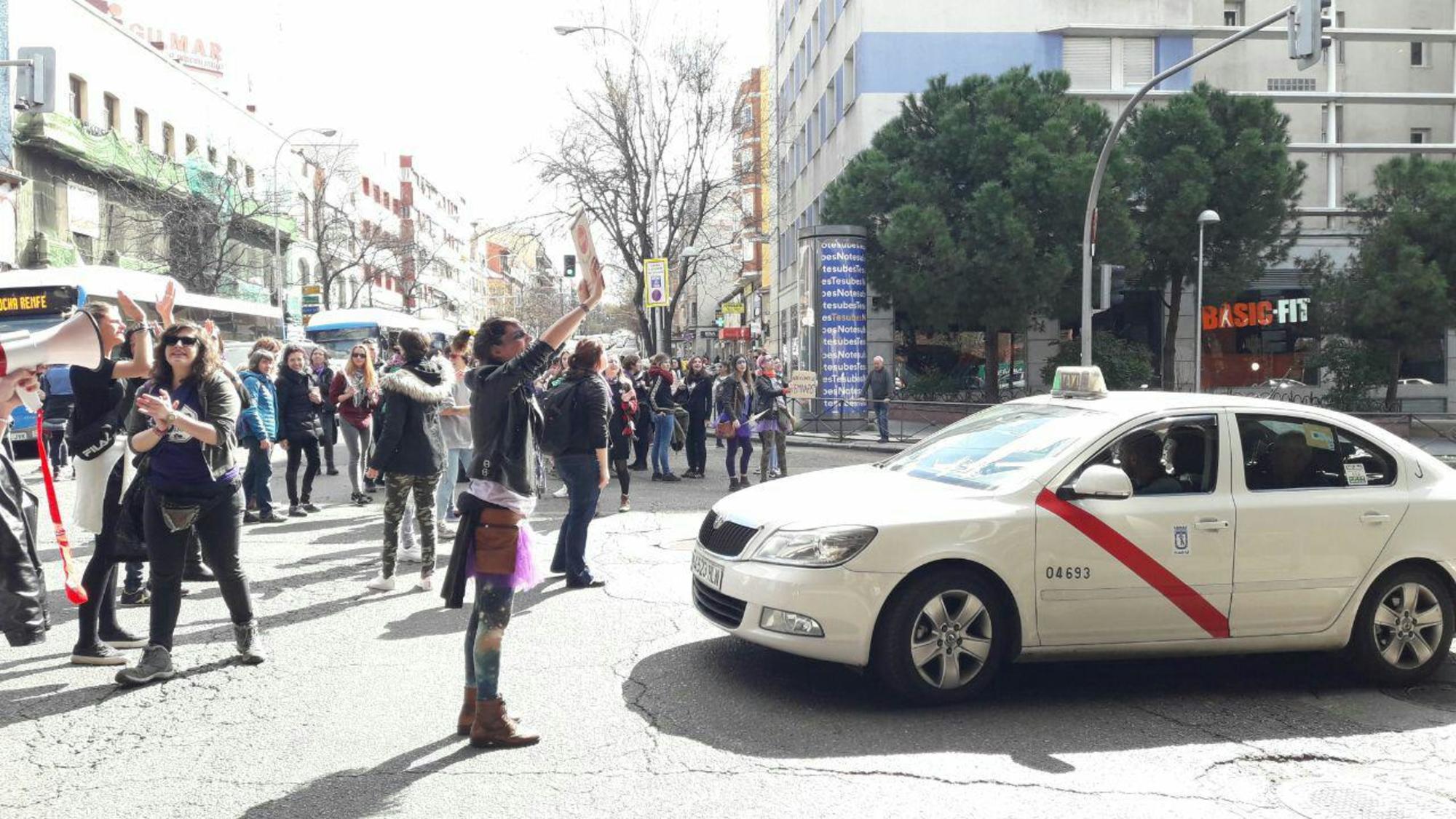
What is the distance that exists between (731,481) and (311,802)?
442 inches

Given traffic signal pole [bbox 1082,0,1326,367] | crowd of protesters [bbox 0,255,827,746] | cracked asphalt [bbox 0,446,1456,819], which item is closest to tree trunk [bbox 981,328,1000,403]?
traffic signal pole [bbox 1082,0,1326,367]

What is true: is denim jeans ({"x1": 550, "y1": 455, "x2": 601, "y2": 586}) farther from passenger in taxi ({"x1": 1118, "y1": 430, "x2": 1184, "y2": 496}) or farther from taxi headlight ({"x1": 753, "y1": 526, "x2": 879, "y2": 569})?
passenger in taxi ({"x1": 1118, "y1": 430, "x2": 1184, "y2": 496})

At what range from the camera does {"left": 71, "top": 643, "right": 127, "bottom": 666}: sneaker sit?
6094mm

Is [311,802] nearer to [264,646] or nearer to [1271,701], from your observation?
[264,646]

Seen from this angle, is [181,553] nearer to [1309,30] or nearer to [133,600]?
[133,600]

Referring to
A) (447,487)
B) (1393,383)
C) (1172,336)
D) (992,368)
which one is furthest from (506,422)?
(1393,383)

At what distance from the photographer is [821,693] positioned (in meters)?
5.63

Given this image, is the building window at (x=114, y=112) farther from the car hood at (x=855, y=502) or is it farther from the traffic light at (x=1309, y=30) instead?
the car hood at (x=855, y=502)

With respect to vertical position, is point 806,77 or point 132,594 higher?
point 806,77

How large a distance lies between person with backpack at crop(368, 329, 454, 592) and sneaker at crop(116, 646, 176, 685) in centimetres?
233

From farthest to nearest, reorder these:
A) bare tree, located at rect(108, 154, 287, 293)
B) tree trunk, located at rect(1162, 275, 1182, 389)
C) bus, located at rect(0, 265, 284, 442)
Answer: bare tree, located at rect(108, 154, 287, 293) < tree trunk, located at rect(1162, 275, 1182, 389) < bus, located at rect(0, 265, 284, 442)

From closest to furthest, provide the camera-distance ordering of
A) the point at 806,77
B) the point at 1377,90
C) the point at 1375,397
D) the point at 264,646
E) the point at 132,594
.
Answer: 1. the point at 264,646
2. the point at 132,594
3. the point at 1375,397
4. the point at 1377,90
5. the point at 806,77

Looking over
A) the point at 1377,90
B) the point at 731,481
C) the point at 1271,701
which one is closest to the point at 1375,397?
the point at 1377,90

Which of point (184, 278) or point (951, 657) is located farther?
point (184, 278)
